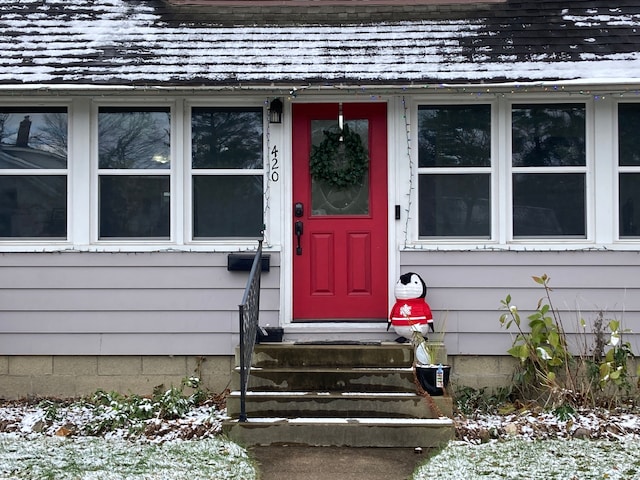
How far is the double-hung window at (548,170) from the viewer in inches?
260

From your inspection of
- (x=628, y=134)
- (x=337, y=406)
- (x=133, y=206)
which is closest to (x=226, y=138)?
(x=133, y=206)

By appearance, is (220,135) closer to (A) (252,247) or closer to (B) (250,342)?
(A) (252,247)

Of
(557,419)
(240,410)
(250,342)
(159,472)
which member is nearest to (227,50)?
(250,342)

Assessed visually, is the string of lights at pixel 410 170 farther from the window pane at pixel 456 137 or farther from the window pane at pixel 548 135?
the window pane at pixel 548 135

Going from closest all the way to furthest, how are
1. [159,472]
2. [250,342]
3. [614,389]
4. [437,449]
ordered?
1. [159,472]
2. [437,449]
3. [250,342]
4. [614,389]

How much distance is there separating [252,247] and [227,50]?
1912 mm

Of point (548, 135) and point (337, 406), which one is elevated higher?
point (548, 135)

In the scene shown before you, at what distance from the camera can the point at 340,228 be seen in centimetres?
670

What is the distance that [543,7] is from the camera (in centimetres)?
697

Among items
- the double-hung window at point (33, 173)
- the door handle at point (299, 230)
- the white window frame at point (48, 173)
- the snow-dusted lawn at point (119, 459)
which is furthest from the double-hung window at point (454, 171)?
the double-hung window at point (33, 173)

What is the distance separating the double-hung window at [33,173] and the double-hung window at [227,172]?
127 centimetres

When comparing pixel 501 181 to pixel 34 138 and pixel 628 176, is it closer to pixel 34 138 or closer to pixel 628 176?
pixel 628 176

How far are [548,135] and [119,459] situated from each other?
15.6 feet

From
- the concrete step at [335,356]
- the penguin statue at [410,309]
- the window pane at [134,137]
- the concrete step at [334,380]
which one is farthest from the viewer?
the window pane at [134,137]
